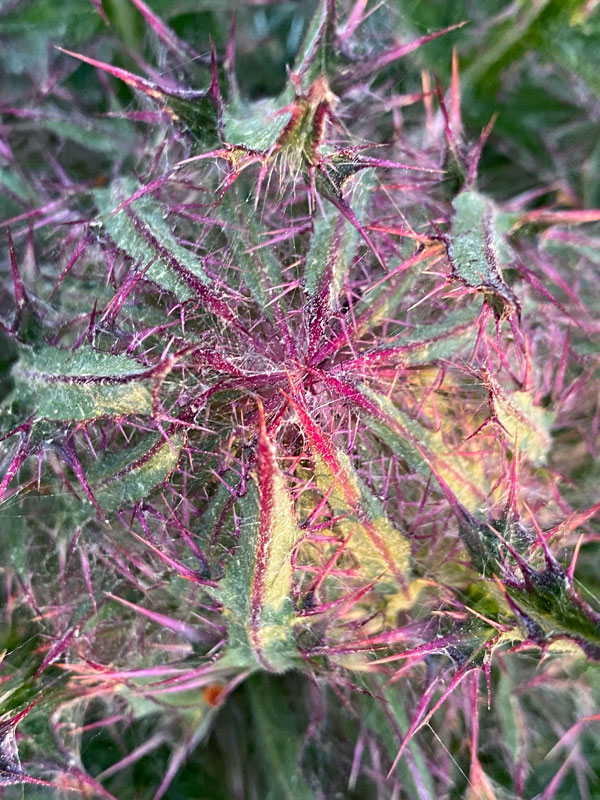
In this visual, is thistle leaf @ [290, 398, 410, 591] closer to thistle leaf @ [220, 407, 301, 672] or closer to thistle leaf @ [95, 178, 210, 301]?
thistle leaf @ [220, 407, 301, 672]

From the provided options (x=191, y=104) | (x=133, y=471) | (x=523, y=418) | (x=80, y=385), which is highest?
(x=191, y=104)

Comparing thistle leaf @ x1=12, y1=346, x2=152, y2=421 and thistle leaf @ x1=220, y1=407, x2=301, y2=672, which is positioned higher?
thistle leaf @ x1=12, y1=346, x2=152, y2=421

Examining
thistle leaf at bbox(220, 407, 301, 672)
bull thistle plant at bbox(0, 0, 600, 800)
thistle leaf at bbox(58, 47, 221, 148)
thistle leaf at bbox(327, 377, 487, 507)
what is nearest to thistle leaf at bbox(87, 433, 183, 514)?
bull thistle plant at bbox(0, 0, 600, 800)

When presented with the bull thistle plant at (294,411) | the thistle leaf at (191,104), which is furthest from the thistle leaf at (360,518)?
the thistle leaf at (191,104)

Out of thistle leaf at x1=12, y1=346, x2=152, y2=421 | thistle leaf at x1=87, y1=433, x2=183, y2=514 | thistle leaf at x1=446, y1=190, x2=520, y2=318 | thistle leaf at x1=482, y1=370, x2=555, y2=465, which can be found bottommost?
thistle leaf at x1=482, y1=370, x2=555, y2=465

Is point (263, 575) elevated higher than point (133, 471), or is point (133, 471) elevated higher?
point (133, 471)

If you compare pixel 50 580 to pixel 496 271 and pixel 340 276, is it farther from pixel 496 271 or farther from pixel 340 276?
pixel 496 271

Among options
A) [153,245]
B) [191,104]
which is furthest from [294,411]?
[191,104]

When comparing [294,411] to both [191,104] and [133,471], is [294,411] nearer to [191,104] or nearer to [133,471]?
[133,471]
